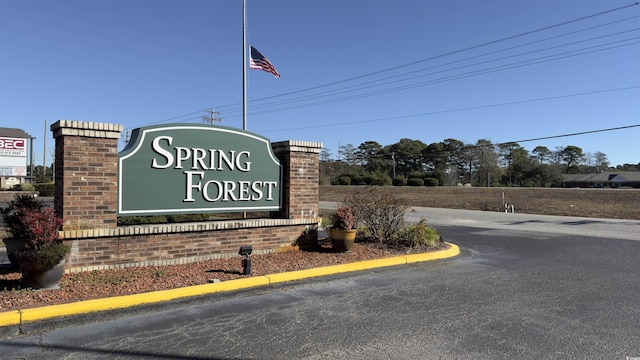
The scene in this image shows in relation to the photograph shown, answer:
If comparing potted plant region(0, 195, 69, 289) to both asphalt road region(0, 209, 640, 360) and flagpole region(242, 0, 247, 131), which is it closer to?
asphalt road region(0, 209, 640, 360)

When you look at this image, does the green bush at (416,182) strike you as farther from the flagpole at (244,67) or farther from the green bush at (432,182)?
the flagpole at (244,67)

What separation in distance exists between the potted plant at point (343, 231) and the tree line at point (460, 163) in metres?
54.8

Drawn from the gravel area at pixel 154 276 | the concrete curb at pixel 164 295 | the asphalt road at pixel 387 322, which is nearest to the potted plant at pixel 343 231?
the gravel area at pixel 154 276

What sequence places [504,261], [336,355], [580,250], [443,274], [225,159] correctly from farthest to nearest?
1. [580,250]
2. [504,261]
3. [225,159]
4. [443,274]
5. [336,355]

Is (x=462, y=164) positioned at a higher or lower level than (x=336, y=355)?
higher

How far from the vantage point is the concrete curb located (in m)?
4.72

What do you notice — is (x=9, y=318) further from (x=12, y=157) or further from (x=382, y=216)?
(x=12, y=157)

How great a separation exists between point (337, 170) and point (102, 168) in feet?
261

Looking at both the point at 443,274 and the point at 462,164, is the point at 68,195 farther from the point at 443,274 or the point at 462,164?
the point at 462,164

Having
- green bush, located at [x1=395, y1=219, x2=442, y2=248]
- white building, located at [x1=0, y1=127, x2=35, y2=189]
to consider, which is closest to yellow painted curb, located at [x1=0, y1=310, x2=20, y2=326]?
green bush, located at [x1=395, y1=219, x2=442, y2=248]

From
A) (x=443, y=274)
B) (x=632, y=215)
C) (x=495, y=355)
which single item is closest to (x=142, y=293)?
(x=495, y=355)

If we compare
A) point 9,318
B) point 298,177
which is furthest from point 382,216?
point 9,318

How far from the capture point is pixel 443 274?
746 centimetres

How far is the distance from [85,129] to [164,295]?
2.94 meters
